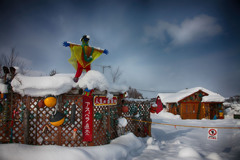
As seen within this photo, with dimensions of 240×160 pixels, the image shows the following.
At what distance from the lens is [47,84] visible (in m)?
4.99

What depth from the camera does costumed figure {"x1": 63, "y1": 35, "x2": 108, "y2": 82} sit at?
5648 millimetres

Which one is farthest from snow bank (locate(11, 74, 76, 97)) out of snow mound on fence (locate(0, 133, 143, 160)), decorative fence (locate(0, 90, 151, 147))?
snow mound on fence (locate(0, 133, 143, 160))

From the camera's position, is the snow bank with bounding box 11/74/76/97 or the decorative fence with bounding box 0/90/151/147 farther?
the decorative fence with bounding box 0/90/151/147

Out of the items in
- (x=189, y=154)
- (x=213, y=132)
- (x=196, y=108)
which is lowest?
(x=189, y=154)

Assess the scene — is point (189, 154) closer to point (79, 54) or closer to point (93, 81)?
point (93, 81)

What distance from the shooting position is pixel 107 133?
6.31 m

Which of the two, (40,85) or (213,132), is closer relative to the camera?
(40,85)

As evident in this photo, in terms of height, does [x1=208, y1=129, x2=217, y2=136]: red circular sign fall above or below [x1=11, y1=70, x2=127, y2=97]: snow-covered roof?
below

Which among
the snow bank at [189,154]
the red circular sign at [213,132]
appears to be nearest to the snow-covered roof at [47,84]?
the snow bank at [189,154]

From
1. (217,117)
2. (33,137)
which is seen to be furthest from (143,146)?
(217,117)

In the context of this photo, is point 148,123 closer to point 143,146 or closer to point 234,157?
point 143,146

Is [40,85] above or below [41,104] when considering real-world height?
above

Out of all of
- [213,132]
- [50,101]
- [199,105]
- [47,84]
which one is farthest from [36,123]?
[199,105]

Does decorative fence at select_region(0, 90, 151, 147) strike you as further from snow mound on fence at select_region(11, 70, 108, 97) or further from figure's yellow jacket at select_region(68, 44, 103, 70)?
figure's yellow jacket at select_region(68, 44, 103, 70)
